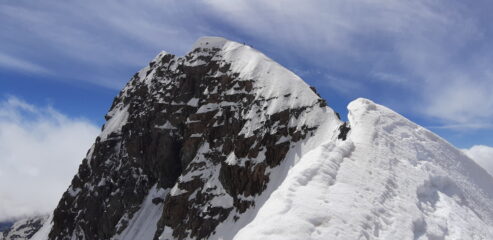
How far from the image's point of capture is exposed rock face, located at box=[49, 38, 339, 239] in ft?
250

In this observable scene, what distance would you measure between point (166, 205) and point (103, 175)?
45.7 metres

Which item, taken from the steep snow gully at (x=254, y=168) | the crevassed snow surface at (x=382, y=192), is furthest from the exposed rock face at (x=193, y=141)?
the crevassed snow surface at (x=382, y=192)

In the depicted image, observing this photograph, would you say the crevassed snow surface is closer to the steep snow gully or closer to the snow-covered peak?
the steep snow gully

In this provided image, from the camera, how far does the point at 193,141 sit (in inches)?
4018

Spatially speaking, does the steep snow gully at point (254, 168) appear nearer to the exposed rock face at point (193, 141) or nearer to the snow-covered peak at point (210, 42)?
the exposed rock face at point (193, 141)

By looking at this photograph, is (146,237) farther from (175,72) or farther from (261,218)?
(261,218)

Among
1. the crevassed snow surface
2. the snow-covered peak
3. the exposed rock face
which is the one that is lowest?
the crevassed snow surface

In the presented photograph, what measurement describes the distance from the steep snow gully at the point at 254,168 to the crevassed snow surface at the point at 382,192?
0.05m

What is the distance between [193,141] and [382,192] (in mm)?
89192

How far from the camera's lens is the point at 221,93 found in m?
98.6

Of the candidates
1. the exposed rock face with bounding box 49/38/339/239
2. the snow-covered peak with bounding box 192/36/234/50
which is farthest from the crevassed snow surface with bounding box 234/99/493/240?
the snow-covered peak with bounding box 192/36/234/50

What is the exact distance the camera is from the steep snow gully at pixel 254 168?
1341 cm

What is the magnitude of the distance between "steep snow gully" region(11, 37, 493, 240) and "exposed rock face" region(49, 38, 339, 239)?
33 centimetres

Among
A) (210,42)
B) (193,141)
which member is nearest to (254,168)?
(193,141)
